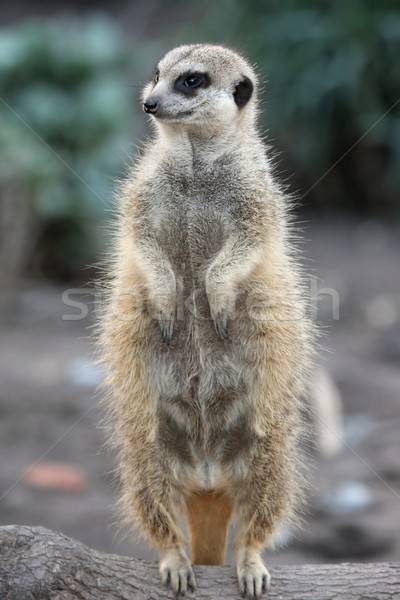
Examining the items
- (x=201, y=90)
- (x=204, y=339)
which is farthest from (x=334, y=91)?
(x=204, y=339)

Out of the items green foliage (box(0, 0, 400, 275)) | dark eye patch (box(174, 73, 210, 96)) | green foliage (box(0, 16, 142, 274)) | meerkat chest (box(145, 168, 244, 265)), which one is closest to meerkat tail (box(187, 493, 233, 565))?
meerkat chest (box(145, 168, 244, 265))

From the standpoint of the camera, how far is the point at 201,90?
3822mm

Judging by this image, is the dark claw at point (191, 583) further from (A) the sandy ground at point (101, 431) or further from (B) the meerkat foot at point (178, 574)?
(A) the sandy ground at point (101, 431)

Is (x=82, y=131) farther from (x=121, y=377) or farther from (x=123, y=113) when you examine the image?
(x=121, y=377)

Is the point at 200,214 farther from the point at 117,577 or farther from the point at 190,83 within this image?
the point at 117,577

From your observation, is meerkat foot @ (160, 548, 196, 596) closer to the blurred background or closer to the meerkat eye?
the blurred background

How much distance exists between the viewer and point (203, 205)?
3.76 meters

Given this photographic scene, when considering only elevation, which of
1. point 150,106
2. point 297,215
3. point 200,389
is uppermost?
point 297,215

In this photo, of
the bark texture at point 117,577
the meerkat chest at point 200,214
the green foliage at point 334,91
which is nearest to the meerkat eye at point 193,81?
the meerkat chest at point 200,214

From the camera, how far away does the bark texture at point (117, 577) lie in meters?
3.08

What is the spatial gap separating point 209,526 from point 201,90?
5.34ft

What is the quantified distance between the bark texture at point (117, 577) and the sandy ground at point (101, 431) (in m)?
0.72

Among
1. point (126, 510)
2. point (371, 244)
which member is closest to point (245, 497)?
point (126, 510)

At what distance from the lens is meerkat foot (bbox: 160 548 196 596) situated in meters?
3.35
